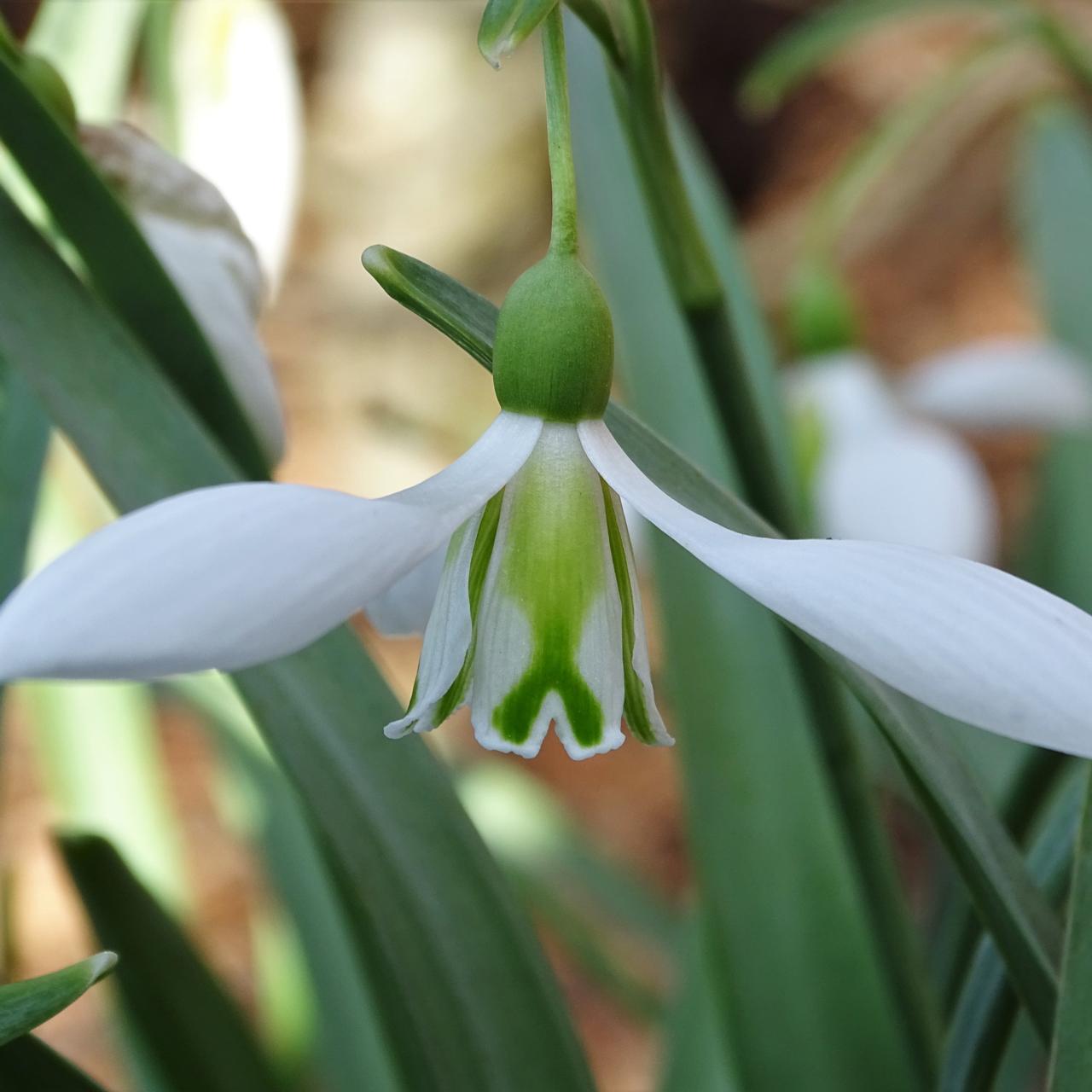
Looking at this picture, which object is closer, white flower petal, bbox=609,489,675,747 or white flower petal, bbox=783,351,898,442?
white flower petal, bbox=609,489,675,747

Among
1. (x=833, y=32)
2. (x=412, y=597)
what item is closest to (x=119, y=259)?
(x=412, y=597)

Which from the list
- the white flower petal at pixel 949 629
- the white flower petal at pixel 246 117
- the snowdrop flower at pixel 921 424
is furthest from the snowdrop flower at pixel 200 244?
the snowdrop flower at pixel 921 424

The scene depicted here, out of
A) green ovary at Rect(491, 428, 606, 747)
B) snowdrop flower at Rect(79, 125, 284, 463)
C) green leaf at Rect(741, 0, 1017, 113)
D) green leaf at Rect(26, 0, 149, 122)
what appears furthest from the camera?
green leaf at Rect(741, 0, 1017, 113)

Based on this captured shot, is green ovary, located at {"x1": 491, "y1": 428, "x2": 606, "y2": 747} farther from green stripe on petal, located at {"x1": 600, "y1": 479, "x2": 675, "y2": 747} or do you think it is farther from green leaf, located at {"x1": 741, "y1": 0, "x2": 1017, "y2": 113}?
green leaf, located at {"x1": 741, "y1": 0, "x2": 1017, "y2": 113}

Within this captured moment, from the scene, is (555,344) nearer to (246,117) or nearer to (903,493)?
(246,117)

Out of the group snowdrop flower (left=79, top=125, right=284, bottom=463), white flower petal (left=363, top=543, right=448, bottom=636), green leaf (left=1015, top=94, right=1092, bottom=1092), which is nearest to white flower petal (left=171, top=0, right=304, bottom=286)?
snowdrop flower (left=79, top=125, right=284, bottom=463)

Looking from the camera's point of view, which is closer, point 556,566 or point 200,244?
point 556,566

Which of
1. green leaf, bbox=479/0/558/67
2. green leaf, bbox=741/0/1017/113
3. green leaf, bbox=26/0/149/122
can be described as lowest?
green leaf, bbox=479/0/558/67
